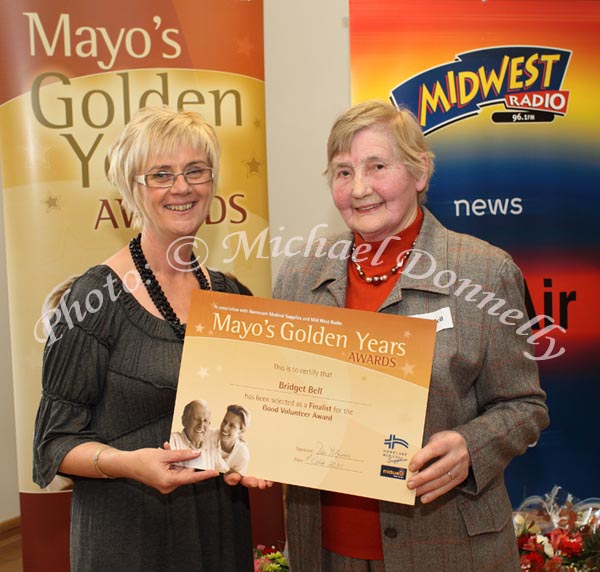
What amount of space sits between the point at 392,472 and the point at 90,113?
188 cm

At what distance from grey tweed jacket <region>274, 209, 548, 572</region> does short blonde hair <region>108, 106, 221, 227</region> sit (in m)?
0.59

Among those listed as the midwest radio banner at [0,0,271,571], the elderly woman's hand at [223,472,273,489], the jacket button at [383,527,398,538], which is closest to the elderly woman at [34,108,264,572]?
the elderly woman's hand at [223,472,273,489]

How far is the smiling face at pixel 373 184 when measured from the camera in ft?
5.52

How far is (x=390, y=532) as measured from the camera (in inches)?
64.2

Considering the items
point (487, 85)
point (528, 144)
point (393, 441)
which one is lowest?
point (393, 441)

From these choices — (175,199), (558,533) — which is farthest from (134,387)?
(558,533)

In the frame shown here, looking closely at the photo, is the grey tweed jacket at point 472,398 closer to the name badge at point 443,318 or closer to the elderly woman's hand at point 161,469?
the name badge at point 443,318

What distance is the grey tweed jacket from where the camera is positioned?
1.62 meters

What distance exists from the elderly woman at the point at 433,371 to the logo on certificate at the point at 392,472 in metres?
0.06

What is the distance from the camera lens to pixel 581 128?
10.3ft

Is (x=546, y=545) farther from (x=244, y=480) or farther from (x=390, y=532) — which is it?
(x=244, y=480)

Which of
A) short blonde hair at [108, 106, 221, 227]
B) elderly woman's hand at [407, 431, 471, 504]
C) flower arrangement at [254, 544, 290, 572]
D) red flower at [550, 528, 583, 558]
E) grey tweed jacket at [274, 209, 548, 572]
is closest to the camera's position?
elderly woman's hand at [407, 431, 471, 504]

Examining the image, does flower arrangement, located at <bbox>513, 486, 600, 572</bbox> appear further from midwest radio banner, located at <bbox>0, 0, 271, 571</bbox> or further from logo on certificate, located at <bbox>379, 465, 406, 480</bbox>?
midwest radio banner, located at <bbox>0, 0, 271, 571</bbox>

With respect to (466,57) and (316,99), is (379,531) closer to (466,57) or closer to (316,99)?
(466,57)
